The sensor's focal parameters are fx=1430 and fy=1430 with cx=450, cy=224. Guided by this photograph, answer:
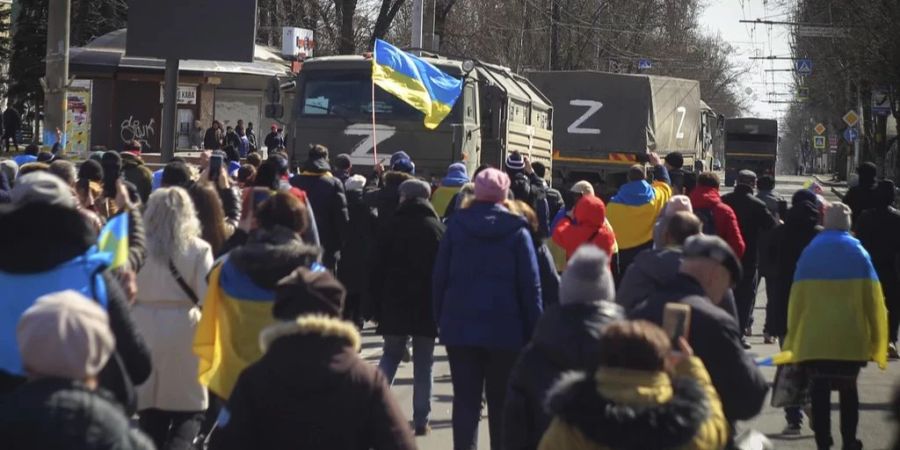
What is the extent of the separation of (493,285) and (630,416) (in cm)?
354

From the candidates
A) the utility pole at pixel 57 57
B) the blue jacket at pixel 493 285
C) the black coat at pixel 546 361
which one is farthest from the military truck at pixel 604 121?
the black coat at pixel 546 361

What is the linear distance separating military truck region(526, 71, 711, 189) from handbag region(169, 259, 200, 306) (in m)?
22.2

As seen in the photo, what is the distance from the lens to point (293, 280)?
508cm

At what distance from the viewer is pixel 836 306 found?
8586 mm

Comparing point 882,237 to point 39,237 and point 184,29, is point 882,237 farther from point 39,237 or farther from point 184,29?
point 184,29

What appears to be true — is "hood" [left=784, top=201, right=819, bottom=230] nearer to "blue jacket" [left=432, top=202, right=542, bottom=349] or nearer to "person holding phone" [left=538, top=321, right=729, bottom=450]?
"blue jacket" [left=432, top=202, right=542, bottom=349]

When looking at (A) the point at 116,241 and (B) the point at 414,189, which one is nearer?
(A) the point at 116,241

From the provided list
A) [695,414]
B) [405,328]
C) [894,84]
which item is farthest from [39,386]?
[894,84]

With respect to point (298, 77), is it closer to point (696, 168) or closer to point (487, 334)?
point (487, 334)

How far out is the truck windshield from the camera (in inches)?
738

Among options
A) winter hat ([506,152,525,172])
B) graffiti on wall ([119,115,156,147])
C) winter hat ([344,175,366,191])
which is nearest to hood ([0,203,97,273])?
winter hat ([344,175,366,191])

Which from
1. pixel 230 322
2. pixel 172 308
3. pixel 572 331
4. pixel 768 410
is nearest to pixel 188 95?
pixel 768 410

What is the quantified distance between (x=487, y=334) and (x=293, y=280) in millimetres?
2738

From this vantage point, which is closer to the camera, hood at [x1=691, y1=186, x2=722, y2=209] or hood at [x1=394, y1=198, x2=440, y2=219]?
hood at [x1=394, y1=198, x2=440, y2=219]
